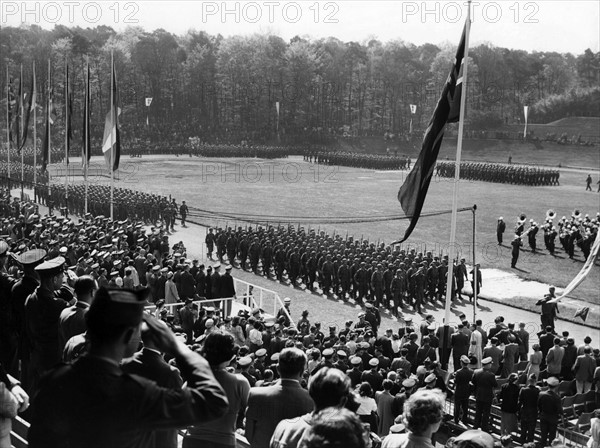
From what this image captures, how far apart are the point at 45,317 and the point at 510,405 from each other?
7.22 metres

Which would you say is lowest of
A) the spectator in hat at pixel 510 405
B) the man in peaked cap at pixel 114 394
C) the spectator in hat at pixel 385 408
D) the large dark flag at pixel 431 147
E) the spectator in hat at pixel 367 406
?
the spectator in hat at pixel 510 405

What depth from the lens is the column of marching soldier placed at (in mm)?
18969

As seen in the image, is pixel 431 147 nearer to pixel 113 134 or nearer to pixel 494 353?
pixel 494 353

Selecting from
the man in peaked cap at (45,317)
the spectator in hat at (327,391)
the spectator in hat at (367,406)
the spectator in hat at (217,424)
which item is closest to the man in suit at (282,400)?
the spectator in hat at (217,424)

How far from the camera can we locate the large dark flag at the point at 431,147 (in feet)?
36.8

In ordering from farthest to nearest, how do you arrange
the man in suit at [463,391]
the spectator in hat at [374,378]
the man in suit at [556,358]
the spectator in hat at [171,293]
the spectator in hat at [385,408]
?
the spectator in hat at [171,293] < the man in suit at [556,358] < the man in suit at [463,391] < the spectator in hat at [374,378] < the spectator in hat at [385,408]

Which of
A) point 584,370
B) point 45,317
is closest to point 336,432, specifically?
point 45,317

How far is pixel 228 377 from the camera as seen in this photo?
3785mm

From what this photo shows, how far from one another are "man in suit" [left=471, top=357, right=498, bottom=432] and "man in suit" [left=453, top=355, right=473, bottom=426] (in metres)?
0.12

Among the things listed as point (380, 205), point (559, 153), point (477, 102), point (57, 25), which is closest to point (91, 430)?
point (380, 205)

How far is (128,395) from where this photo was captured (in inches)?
92.0

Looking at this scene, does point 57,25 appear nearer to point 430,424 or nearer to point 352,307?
point 352,307

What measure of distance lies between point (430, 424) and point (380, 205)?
3387cm

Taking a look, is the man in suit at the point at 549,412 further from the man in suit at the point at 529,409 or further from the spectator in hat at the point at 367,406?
the spectator in hat at the point at 367,406
